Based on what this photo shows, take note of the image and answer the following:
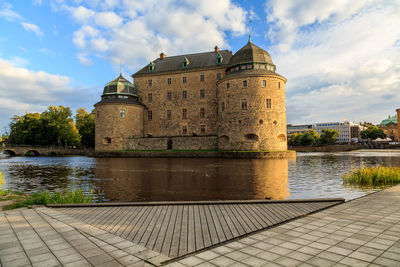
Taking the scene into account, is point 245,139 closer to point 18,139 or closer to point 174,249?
point 174,249

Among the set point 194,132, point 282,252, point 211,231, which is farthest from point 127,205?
point 194,132

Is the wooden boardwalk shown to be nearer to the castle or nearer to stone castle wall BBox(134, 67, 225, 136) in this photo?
the castle

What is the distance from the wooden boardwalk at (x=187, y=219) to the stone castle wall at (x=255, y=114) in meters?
27.6

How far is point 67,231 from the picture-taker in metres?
4.21

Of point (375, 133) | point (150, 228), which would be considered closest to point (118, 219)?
point (150, 228)

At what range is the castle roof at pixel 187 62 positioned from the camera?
4206 centimetres

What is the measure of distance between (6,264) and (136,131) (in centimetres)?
4066

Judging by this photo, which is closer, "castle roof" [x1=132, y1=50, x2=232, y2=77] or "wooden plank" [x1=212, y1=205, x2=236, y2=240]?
"wooden plank" [x1=212, y1=205, x2=236, y2=240]

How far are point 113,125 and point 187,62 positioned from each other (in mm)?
16437

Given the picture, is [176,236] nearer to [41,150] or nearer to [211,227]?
[211,227]

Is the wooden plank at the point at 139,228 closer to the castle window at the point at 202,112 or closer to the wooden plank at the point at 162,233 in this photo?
the wooden plank at the point at 162,233

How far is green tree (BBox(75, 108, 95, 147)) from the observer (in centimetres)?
5972

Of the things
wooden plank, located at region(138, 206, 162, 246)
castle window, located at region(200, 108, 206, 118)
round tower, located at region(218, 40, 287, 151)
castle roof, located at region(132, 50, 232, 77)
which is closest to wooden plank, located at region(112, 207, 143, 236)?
wooden plank, located at region(138, 206, 162, 246)

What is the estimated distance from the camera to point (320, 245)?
3.59 m
